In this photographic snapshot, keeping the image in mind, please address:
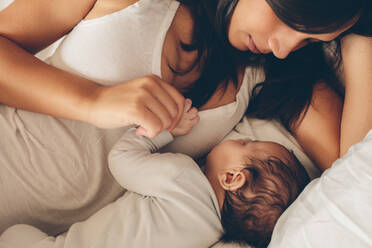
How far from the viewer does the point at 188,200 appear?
0.89 meters

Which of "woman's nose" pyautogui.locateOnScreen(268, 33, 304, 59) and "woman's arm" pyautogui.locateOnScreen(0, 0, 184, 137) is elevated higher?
"woman's nose" pyautogui.locateOnScreen(268, 33, 304, 59)

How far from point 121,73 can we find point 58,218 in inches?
17.6

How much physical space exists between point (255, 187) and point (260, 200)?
0.12 feet

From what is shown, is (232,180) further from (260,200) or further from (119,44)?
(119,44)

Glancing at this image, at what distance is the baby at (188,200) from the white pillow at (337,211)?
130 mm

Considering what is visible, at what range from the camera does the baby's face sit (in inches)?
36.5

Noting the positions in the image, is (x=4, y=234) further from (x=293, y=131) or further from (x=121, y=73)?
(x=293, y=131)

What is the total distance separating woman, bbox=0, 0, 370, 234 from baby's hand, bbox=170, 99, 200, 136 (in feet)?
0.21

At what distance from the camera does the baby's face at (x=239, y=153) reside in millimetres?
928

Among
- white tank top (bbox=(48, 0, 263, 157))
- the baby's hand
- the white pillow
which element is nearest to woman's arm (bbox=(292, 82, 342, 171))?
the white pillow

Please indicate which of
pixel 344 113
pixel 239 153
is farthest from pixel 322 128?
pixel 239 153

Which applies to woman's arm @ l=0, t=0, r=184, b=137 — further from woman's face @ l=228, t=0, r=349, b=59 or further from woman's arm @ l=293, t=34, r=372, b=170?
woman's arm @ l=293, t=34, r=372, b=170

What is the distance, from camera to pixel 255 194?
2.84ft

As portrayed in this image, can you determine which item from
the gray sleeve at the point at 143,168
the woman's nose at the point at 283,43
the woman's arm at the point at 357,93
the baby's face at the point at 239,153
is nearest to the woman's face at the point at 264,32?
the woman's nose at the point at 283,43
